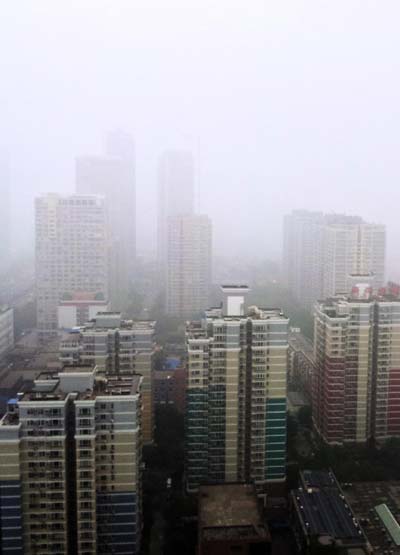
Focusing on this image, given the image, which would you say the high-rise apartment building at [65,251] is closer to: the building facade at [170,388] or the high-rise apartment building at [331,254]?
the high-rise apartment building at [331,254]

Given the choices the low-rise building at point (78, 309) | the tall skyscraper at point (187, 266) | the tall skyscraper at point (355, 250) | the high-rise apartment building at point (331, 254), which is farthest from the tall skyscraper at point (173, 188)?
the low-rise building at point (78, 309)

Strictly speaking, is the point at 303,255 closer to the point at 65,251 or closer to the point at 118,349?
the point at 65,251

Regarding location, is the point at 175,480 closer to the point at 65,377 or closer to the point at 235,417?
the point at 235,417

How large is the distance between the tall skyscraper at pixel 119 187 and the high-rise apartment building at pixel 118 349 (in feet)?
29.5

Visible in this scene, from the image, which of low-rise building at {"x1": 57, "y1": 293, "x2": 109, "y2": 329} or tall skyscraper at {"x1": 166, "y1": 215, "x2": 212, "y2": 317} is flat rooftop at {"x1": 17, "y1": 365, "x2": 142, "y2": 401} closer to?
low-rise building at {"x1": 57, "y1": 293, "x2": 109, "y2": 329}

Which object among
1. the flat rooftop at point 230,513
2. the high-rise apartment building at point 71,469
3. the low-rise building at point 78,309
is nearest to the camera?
the high-rise apartment building at point 71,469

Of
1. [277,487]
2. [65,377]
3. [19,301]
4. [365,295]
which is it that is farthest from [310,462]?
[19,301]

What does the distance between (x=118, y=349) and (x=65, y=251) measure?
719 centimetres

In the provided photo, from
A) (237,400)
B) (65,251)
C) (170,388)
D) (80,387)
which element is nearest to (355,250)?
(65,251)

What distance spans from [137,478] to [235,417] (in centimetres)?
150

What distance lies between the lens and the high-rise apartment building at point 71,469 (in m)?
4.31

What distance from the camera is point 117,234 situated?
17312mm

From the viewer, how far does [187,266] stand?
15.1 meters

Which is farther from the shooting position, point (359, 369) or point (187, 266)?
point (187, 266)
